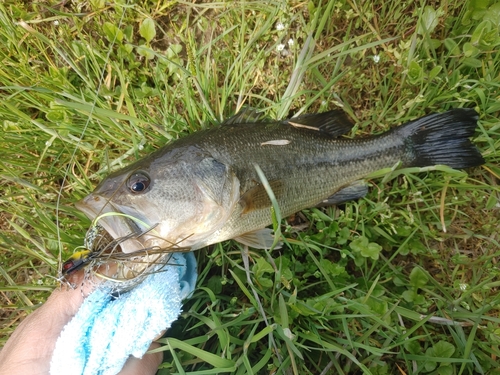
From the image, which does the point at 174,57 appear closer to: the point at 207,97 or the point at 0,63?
the point at 207,97

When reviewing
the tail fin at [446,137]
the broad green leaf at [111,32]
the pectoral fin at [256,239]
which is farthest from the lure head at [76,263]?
the tail fin at [446,137]

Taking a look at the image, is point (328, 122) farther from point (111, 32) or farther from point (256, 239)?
point (111, 32)

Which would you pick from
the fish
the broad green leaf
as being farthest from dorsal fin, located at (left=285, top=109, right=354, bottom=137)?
the broad green leaf

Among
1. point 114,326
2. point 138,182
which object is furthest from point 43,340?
point 138,182

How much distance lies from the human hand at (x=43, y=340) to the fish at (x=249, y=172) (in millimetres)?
521

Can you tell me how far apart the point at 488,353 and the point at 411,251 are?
0.87 metres

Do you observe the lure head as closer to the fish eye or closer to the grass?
the fish eye

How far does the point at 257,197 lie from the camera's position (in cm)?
228

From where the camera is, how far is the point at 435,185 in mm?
2729

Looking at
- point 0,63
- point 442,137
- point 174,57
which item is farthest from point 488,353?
point 0,63

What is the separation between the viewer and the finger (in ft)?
6.75

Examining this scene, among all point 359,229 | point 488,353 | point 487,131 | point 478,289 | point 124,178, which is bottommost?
point 488,353

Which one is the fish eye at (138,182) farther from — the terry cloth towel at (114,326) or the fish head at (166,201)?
the terry cloth towel at (114,326)

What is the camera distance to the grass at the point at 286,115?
252 centimetres
